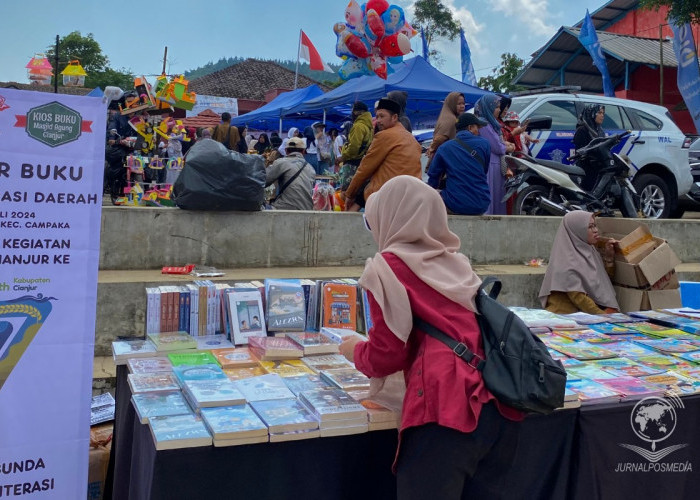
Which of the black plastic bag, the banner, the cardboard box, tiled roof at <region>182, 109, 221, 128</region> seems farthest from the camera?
tiled roof at <region>182, 109, 221, 128</region>

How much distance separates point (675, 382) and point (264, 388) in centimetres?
196

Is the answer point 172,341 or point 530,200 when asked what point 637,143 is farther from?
point 172,341

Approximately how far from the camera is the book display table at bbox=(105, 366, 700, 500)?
2.38 meters

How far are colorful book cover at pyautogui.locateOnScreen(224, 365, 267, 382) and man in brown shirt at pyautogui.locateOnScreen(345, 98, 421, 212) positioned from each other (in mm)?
3399

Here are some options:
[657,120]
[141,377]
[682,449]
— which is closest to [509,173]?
[657,120]

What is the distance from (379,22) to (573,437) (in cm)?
1223

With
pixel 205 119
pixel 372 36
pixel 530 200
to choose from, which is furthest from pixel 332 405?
pixel 205 119

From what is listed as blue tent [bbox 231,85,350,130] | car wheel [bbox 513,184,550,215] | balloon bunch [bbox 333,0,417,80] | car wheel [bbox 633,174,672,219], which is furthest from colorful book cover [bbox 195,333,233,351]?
blue tent [bbox 231,85,350,130]

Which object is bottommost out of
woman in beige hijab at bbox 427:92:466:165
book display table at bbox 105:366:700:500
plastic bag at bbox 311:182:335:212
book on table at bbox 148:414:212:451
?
book display table at bbox 105:366:700:500

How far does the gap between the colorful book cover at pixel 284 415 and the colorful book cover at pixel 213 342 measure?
32.5 inches

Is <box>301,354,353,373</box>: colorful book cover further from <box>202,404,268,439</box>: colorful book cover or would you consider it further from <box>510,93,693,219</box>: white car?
<box>510,93,693,219</box>: white car

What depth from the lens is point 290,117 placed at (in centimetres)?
1956

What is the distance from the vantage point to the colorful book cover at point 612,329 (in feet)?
13.2

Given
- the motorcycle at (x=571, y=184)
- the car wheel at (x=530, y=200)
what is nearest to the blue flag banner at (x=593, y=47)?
the motorcycle at (x=571, y=184)
